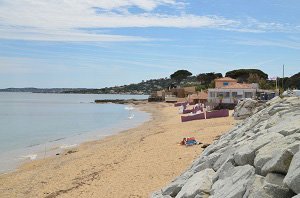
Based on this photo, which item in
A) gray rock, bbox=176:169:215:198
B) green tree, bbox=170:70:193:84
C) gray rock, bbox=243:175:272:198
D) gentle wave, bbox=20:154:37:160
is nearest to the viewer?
gray rock, bbox=243:175:272:198

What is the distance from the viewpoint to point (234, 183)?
254 inches

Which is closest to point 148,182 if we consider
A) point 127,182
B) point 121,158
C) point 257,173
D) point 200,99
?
point 127,182

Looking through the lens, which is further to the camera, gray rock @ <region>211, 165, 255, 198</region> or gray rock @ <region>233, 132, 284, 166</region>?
gray rock @ <region>233, 132, 284, 166</region>

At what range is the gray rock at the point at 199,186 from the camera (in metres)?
7.13

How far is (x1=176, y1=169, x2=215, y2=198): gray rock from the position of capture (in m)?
7.13

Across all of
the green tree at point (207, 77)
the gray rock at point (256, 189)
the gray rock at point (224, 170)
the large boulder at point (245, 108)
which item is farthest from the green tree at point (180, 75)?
the gray rock at point (256, 189)

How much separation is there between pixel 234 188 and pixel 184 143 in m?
13.9

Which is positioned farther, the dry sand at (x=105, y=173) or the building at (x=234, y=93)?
the building at (x=234, y=93)

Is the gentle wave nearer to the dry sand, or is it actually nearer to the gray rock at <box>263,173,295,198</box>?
the dry sand

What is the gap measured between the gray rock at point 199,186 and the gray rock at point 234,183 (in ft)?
0.68

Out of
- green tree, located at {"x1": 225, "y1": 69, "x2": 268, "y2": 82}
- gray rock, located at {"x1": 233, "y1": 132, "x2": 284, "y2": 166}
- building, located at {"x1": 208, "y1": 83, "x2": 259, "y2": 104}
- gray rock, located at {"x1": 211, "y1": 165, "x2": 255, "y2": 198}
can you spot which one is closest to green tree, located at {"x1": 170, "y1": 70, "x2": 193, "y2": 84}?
green tree, located at {"x1": 225, "y1": 69, "x2": 268, "y2": 82}

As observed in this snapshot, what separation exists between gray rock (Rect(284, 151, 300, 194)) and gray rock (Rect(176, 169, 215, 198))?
203 cm

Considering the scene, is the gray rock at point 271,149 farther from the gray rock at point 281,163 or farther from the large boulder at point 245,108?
the large boulder at point 245,108

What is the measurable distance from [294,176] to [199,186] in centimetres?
247
